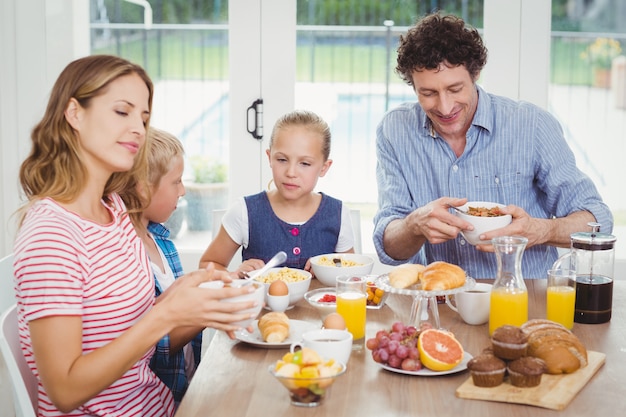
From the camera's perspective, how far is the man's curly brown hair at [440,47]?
90.4 inches

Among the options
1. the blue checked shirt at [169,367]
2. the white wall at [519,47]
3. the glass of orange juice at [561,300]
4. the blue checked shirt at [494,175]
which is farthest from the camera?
the white wall at [519,47]

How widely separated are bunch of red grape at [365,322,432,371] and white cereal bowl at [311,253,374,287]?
536 mm

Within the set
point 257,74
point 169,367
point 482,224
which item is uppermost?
Answer: point 257,74

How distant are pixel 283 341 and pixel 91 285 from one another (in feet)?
1.33

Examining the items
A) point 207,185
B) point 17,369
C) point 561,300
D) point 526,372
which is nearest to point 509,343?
point 526,372

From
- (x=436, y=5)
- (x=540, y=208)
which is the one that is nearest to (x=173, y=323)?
(x=540, y=208)

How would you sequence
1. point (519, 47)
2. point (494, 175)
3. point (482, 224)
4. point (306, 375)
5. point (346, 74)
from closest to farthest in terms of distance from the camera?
point (306, 375)
point (482, 224)
point (494, 175)
point (519, 47)
point (346, 74)

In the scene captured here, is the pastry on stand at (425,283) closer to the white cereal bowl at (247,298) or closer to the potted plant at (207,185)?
the white cereal bowl at (247,298)

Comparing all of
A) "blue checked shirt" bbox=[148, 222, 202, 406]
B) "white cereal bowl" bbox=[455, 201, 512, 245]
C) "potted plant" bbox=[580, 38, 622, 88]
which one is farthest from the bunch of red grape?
"potted plant" bbox=[580, 38, 622, 88]

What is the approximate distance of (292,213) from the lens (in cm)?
261

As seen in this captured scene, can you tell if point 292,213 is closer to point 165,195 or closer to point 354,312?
point 165,195

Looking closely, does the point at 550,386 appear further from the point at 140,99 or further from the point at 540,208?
the point at 540,208

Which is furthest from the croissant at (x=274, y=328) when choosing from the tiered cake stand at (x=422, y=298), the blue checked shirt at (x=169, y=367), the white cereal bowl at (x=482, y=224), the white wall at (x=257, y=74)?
the white wall at (x=257, y=74)

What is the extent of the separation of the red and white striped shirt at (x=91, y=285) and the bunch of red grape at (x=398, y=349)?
52 cm
